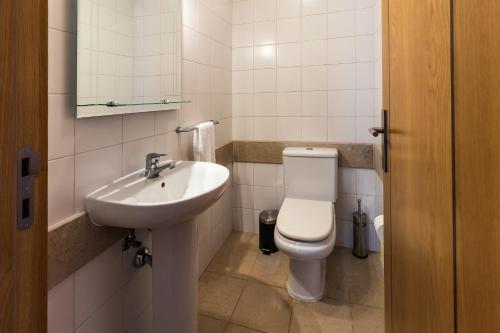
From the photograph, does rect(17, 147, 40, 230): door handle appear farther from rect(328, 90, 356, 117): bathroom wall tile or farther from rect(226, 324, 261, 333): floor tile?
rect(328, 90, 356, 117): bathroom wall tile

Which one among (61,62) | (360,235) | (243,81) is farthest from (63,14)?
(360,235)

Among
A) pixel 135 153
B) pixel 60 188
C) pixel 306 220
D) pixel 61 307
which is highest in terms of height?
pixel 135 153

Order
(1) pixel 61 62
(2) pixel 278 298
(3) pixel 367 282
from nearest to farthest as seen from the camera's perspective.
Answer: (1) pixel 61 62 → (2) pixel 278 298 → (3) pixel 367 282

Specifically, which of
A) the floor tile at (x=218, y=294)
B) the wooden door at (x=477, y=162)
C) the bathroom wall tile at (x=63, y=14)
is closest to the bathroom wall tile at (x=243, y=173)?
the floor tile at (x=218, y=294)

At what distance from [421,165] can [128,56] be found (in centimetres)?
114

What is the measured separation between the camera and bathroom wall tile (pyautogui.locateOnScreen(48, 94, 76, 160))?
85cm

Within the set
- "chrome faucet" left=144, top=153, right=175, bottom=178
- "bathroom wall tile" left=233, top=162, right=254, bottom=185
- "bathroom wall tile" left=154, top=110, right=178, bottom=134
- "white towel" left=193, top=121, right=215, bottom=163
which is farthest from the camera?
"bathroom wall tile" left=233, top=162, right=254, bottom=185

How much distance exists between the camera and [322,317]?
5.14ft

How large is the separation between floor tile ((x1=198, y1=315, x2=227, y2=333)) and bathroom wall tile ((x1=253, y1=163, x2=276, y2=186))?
1.17 m

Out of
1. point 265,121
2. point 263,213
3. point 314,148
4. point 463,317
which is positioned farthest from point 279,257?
point 463,317

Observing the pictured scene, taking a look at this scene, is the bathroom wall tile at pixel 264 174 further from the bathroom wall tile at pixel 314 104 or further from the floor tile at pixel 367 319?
the floor tile at pixel 367 319

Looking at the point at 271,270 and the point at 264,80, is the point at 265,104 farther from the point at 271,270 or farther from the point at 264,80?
the point at 271,270

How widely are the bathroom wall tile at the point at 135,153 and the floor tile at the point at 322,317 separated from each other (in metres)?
1.14

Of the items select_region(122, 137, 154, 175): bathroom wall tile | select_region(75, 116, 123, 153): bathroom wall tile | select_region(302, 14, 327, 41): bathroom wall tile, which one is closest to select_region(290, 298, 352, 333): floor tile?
select_region(122, 137, 154, 175): bathroom wall tile
